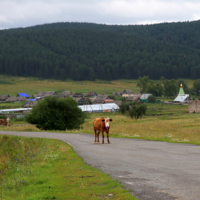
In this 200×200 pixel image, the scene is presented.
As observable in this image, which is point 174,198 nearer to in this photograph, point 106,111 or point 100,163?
point 100,163

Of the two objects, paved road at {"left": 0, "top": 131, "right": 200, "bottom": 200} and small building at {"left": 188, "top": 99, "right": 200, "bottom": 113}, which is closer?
paved road at {"left": 0, "top": 131, "right": 200, "bottom": 200}

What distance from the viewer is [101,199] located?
7566 mm

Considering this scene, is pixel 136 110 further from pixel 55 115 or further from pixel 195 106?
pixel 55 115

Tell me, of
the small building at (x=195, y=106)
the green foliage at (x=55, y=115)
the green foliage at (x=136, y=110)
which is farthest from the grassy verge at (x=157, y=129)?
the small building at (x=195, y=106)

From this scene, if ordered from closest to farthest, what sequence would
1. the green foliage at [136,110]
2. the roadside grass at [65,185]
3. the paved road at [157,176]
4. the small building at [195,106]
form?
the paved road at [157,176] < the roadside grass at [65,185] < the green foliage at [136,110] < the small building at [195,106]

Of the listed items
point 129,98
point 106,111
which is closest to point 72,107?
point 106,111

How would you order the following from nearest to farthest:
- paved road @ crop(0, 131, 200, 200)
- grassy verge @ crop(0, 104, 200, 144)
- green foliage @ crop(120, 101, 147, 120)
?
paved road @ crop(0, 131, 200, 200) < grassy verge @ crop(0, 104, 200, 144) < green foliage @ crop(120, 101, 147, 120)

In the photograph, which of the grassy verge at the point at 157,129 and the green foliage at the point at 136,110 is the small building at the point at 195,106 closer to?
the green foliage at the point at 136,110

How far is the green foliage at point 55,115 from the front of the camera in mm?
56438

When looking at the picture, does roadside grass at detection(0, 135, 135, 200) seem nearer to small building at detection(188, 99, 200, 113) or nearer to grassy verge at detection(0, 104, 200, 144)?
grassy verge at detection(0, 104, 200, 144)

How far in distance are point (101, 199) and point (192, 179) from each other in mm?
3051

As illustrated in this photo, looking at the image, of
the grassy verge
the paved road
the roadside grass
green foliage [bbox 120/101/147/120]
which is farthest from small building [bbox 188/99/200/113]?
the roadside grass

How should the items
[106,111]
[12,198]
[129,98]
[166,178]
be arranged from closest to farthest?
[12,198], [166,178], [106,111], [129,98]

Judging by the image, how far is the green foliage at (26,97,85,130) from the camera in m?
56.4
